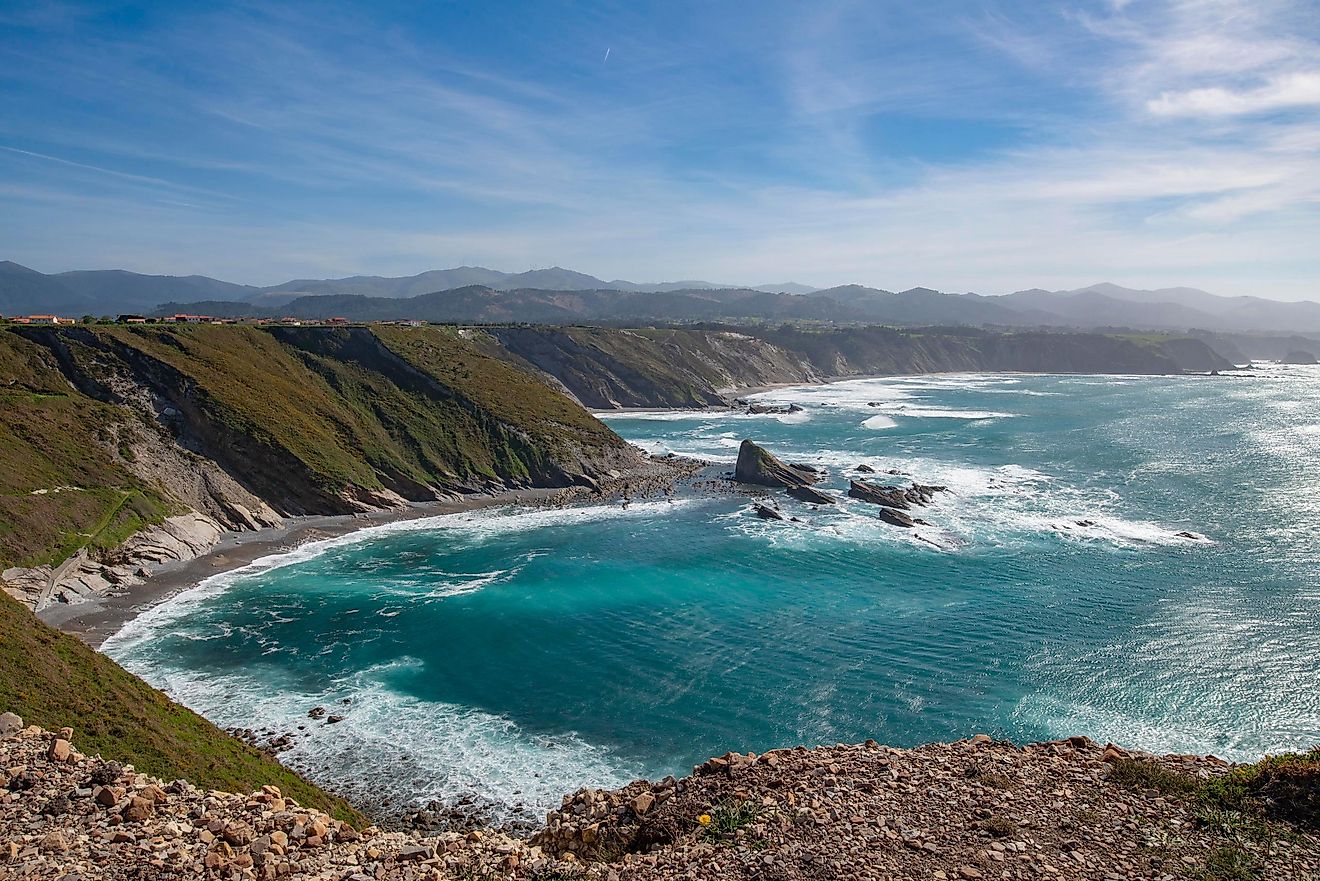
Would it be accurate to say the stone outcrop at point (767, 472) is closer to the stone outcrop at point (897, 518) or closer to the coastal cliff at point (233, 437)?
the coastal cliff at point (233, 437)

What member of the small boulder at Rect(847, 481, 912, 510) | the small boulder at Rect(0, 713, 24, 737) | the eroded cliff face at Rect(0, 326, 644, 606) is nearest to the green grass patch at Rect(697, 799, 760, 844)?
the small boulder at Rect(0, 713, 24, 737)

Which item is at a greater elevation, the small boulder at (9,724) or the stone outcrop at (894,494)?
the small boulder at (9,724)

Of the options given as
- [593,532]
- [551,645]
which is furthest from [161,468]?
[551,645]

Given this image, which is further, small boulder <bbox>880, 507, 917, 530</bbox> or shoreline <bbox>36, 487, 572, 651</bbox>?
small boulder <bbox>880, 507, 917, 530</bbox>

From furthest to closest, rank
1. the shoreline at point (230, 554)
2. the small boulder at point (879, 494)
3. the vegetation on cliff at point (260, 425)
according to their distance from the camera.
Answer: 1. the small boulder at point (879, 494)
2. the vegetation on cliff at point (260, 425)
3. the shoreline at point (230, 554)

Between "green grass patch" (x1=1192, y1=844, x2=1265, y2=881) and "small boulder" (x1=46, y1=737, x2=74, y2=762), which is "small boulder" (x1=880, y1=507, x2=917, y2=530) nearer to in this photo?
"green grass patch" (x1=1192, y1=844, x2=1265, y2=881)

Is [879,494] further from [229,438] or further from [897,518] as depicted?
[229,438]

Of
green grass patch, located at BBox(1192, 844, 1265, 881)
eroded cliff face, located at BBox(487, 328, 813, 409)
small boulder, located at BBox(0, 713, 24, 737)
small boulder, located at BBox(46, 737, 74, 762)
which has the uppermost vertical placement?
eroded cliff face, located at BBox(487, 328, 813, 409)

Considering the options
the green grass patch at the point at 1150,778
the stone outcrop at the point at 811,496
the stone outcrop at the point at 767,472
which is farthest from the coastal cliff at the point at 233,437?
the green grass patch at the point at 1150,778
